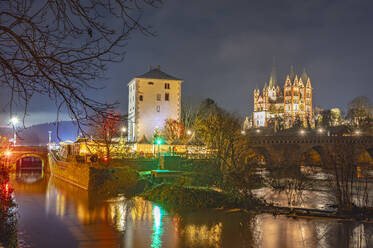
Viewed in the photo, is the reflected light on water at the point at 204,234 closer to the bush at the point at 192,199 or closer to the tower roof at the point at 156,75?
the bush at the point at 192,199

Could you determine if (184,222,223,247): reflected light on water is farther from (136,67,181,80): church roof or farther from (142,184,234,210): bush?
(136,67,181,80): church roof

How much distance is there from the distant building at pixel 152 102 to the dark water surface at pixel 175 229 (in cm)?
3657

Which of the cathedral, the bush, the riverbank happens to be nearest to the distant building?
the riverbank

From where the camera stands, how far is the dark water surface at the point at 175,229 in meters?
11.8

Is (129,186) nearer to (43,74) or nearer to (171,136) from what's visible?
(43,74)

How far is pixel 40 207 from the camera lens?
20.7 metres

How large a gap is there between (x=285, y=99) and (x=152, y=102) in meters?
126

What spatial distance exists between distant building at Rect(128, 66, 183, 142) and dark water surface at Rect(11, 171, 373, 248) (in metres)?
36.6

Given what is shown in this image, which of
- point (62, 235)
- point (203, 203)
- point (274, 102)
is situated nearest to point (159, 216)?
point (203, 203)

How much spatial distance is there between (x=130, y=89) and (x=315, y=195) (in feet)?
138

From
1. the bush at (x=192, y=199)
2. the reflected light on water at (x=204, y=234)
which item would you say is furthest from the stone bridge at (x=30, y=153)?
the reflected light on water at (x=204, y=234)

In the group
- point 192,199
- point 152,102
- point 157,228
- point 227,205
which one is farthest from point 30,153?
point 157,228

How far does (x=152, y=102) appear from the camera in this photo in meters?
56.3

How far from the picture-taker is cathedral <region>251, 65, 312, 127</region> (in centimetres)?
17050
